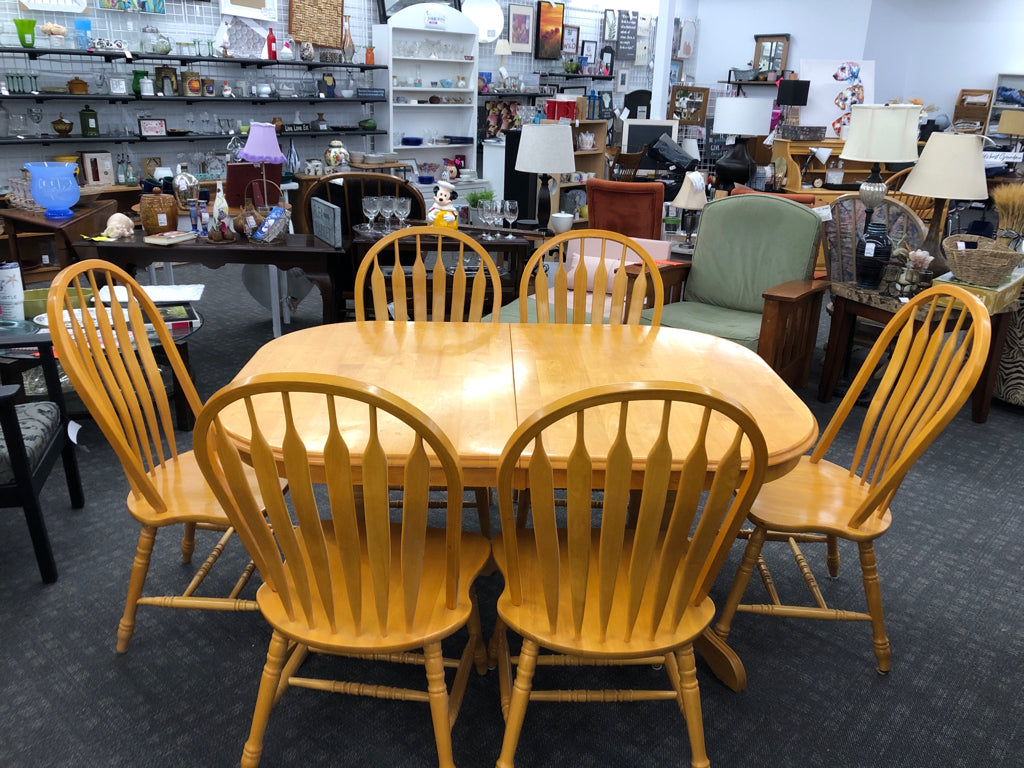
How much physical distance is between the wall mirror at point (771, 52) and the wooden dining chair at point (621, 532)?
32.1 feet

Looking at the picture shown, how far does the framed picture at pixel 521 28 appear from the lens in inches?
318

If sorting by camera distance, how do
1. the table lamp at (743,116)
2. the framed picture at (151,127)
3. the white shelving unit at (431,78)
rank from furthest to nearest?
the white shelving unit at (431,78), the table lamp at (743,116), the framed picture at (151,127)

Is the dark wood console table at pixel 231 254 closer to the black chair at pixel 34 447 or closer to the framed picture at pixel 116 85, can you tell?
the black chair at pixel 34 447

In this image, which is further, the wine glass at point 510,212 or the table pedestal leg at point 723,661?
the wine glass at point 510,212

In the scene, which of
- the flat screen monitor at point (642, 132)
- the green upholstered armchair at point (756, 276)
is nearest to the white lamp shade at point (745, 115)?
the flat screen monitor at point (642, 132)

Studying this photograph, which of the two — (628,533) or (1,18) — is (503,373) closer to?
(628,533)

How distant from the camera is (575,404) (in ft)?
3.67

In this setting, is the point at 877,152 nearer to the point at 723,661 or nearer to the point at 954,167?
the point at 954,167

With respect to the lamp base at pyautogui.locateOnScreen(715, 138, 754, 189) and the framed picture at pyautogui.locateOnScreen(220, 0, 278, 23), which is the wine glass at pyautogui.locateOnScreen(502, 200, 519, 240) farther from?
the framed picture at pyautogui.locateOnScreen(220, 0, 278, 23)

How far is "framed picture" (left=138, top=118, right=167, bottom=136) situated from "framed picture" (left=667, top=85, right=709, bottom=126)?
19.0 feet

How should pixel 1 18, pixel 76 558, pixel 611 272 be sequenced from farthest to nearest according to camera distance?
pixel 1 18, pixel 611 272, pixel 76 558

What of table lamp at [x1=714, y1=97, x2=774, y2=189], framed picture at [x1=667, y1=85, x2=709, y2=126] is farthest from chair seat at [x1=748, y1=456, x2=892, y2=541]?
framed picture at [x1=667, y1=85, x2=709, y2=126]

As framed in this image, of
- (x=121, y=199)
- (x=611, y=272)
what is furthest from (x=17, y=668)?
(x=121, y=199)

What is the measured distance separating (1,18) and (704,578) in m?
5.89
